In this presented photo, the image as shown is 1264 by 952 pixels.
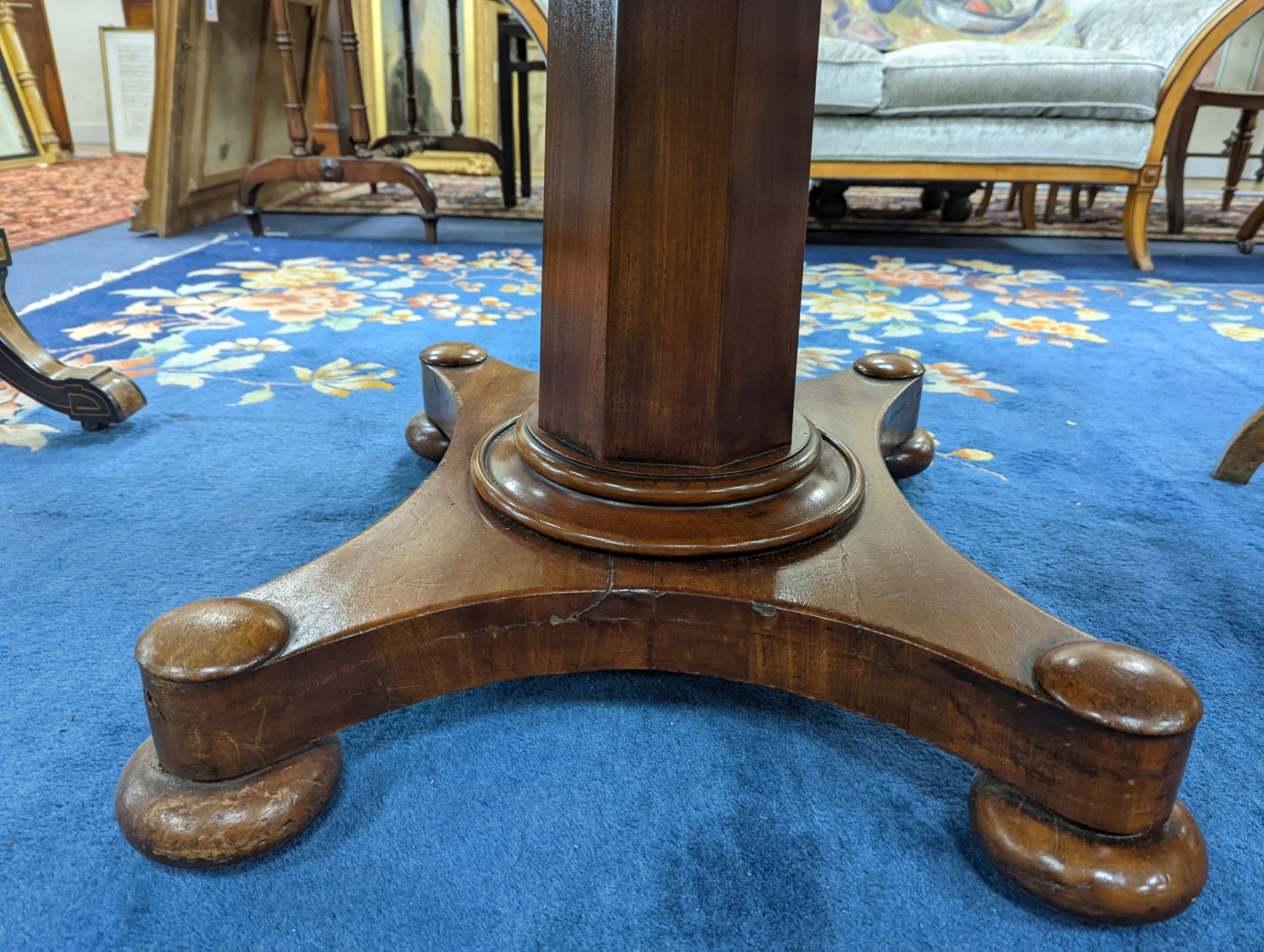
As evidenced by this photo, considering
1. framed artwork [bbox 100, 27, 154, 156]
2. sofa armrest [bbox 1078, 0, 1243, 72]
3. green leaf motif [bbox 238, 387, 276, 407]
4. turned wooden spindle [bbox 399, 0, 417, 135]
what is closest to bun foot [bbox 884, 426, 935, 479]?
green leaf motif [bbox 238, 387, 276, 407]

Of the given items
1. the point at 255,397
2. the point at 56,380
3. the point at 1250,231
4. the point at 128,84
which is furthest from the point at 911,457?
the point at 128,84

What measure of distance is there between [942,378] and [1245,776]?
683mm

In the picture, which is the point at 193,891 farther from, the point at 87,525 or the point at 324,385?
the point at 324,385

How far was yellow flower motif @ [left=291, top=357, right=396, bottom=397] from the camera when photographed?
98 cm

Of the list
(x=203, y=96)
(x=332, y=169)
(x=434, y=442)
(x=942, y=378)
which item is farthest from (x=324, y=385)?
(x=203, y=96)

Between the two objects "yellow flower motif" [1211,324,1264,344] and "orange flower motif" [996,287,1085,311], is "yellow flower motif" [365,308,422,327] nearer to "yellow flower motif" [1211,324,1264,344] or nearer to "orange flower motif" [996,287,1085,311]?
"orange flower motif" [996,287,1085,311]

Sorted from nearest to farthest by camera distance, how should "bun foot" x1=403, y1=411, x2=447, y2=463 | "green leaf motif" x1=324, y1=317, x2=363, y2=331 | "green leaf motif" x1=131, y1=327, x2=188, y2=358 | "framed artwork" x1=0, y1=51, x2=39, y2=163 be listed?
"bun foot" x1=403, y1=411, x2=447, y2=463
"green leaf motif" x1=131, y1=327, x2=188, y2=358
"green leaf motif" x1=324, y1=317, x2=363, y2=331
"framed artwork" x1=0, y1=51, x2=39, y2=163

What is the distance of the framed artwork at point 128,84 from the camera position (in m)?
3.38

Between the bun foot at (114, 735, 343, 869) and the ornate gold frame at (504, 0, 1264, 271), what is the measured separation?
4.73ft

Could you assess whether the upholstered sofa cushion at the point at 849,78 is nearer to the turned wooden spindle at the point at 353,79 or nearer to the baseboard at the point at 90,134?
the turned wooden spindle at the point at 353,79

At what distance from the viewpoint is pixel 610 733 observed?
48 centimetres

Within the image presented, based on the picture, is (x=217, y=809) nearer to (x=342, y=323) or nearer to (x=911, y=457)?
(x=911, y=457)

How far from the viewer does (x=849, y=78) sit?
163 cm

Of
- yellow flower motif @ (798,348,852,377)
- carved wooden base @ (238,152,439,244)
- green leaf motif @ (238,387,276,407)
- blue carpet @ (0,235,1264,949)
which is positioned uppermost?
carved wooden base @ (238,152,439,244)
